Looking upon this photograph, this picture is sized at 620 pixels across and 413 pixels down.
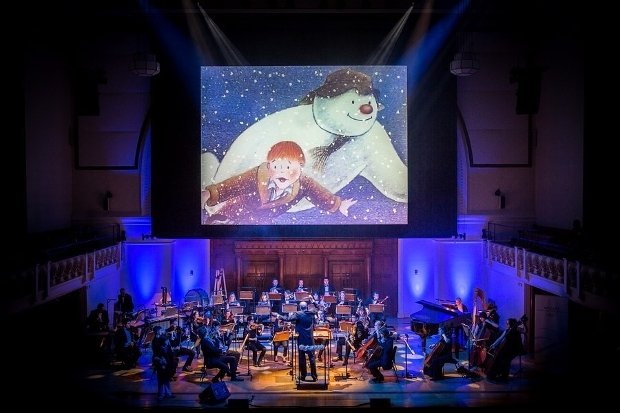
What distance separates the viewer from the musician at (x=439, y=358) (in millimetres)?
12141

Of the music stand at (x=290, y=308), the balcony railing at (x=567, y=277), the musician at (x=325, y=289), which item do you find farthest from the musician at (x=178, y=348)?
the balcony railing at (x=567, y=277)

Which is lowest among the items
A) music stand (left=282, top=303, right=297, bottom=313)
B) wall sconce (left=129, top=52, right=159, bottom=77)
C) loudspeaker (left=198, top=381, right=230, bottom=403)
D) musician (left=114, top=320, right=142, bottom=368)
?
loudspeaker (left=198, top=381, right=230, bottom=403)

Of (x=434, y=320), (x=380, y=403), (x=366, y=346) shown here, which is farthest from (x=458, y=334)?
(x=380, y=403)

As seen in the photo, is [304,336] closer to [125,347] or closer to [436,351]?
[436,351]

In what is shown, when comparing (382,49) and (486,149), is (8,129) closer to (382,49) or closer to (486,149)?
(382,49)

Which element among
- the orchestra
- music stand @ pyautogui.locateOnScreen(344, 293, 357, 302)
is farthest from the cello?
music stand @ pyautogui.locateOnScreen(344, 293, 357, 302)

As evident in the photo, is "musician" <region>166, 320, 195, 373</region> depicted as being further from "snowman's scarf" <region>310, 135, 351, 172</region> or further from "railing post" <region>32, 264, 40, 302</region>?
"snowman's scarf" <region>310, 135, 351, 172</region>

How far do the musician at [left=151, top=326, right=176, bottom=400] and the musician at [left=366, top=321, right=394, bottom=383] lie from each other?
4064 millimetres

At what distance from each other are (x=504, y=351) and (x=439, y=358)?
1.38 metres

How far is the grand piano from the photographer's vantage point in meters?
13.4

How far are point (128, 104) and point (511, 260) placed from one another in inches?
484

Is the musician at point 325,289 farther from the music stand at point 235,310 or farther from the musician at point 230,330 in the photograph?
the musician at point 230,330

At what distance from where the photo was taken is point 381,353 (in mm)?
12070

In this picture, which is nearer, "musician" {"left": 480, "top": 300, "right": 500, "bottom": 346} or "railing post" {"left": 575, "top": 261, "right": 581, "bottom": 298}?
"railing post" {"left": 575, "top": 261, "right": 581, "bottom": 298}
